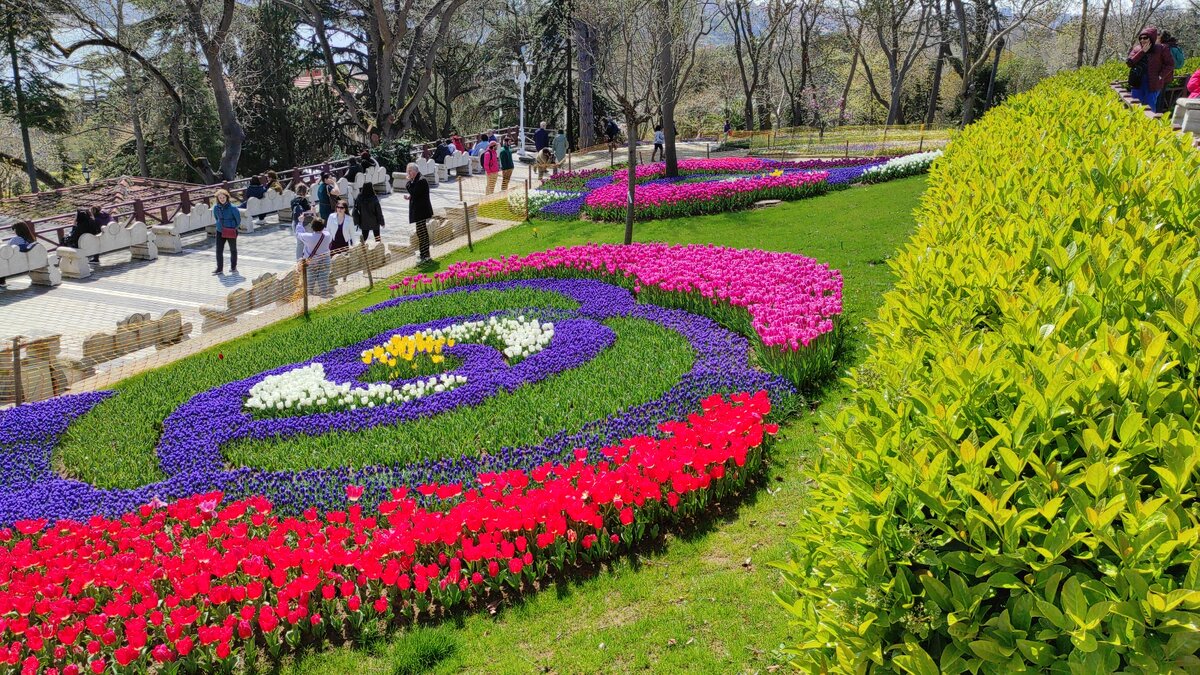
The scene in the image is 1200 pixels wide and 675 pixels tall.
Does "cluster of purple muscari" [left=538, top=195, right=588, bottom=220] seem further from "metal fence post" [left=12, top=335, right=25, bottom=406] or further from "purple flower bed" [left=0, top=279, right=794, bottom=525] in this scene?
"metal fence post" [left=12, top=335, right=25, bottom=406]

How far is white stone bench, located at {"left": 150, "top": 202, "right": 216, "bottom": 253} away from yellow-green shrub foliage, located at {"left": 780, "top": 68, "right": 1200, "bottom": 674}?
2043 cm

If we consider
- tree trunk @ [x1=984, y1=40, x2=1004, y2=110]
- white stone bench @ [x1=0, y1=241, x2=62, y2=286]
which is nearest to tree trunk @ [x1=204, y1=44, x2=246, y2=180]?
white stone bench @ [x1=0, y1=241, x2=62, y2=286]

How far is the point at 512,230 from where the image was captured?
2059 cm

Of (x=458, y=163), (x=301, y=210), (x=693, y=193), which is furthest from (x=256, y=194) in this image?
(x=693, y=193)

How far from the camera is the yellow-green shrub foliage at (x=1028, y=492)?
7.81 feet

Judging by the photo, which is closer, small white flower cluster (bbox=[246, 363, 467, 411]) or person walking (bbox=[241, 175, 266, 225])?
small white flower cluster (bbox=[246, 363, 467, 411])

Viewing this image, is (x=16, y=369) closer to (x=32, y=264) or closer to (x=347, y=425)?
(x=347, y=425)

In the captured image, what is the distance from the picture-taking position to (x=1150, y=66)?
619 inches

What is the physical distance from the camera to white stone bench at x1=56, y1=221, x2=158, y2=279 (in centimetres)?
1862

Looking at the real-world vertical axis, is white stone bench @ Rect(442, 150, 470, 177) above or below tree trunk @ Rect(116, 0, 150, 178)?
below

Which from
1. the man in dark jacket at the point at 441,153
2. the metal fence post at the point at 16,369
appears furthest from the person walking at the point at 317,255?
the man in dark jacket at the point at 441,153

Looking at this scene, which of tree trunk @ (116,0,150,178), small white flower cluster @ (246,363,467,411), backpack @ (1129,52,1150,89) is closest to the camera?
small white flower cluster @ (246,363,467,411)

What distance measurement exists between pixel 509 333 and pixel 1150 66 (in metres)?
13.1

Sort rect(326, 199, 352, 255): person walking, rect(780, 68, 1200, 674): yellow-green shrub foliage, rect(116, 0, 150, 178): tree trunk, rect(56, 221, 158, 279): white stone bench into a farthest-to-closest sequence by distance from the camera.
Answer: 1. rect(116, 0, 150, 178): tree trunk
2. rect(56, 221, 158, 279): white stone bench
3. rect(326, 199, 352, 255): person walking
4. rect(780, 68, 1200, 674): yellow-green shrub foliage
